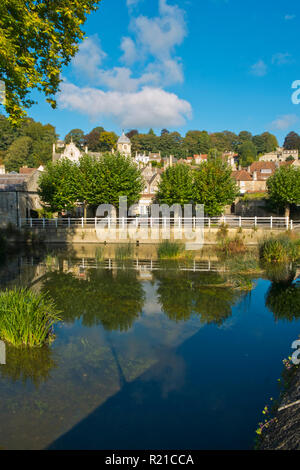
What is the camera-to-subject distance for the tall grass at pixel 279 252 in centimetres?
1673

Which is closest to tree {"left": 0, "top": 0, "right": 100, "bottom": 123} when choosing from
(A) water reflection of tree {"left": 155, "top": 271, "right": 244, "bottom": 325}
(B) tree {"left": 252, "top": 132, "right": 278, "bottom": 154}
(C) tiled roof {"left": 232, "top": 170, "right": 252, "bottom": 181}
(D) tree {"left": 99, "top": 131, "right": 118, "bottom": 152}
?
(A) water reflection of tree {"left": 155, "top": 271, "right": 244, "bottom": 325}

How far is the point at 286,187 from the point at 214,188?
7.12 meters

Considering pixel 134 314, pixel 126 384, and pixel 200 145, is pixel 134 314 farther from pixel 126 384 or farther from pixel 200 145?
pixel 200 145

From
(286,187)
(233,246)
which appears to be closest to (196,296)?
(233,246)

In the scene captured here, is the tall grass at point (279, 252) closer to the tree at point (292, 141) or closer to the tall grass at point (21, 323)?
the tall grass at point (21, 323)

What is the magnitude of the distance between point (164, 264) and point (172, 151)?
368ft

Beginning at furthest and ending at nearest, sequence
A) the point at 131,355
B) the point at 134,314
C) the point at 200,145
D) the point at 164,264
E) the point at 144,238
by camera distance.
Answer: the point at 200,145
the point at 144,238
the point at 164,264
the point at 134,314
the point at 131,355

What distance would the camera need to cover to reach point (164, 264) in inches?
681

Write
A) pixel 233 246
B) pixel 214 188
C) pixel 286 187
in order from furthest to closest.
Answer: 1. pixel 286 187
2. pixel 214 188
3. pixel 233 246

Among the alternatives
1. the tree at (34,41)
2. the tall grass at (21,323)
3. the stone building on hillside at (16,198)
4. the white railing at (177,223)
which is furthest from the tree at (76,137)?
the tall grass at (21,323)

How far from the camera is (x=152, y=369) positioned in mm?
6230

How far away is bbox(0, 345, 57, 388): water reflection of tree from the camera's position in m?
5.94

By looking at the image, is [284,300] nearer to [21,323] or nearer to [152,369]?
[152,369]
